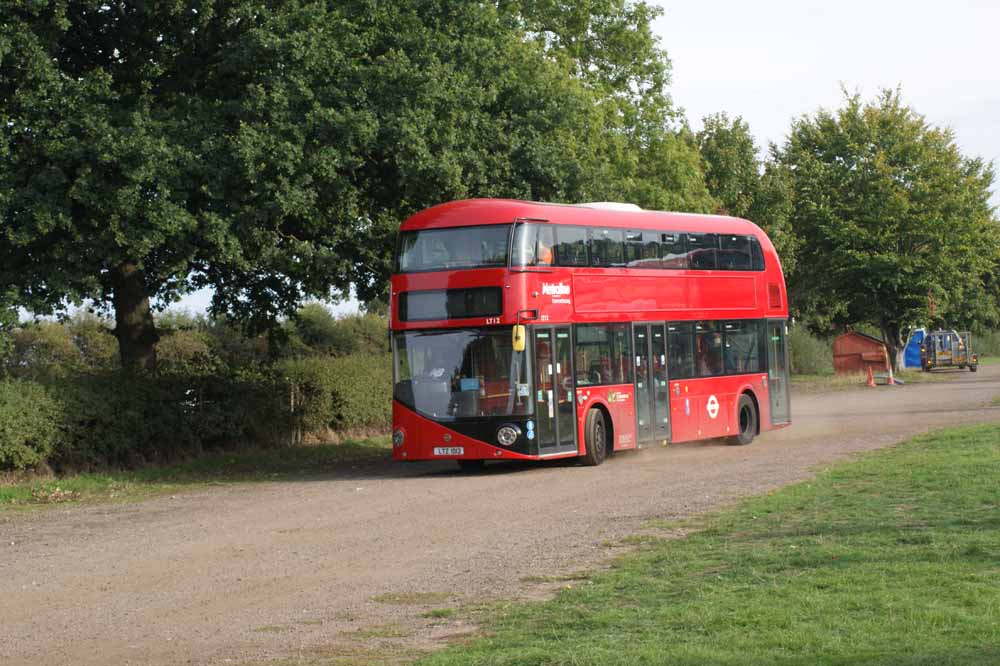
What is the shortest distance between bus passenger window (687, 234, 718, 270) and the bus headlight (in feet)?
20.5

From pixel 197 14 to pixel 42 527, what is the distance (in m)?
11.1

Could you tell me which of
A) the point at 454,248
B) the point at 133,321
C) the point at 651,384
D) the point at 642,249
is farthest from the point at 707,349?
the point at 133,321

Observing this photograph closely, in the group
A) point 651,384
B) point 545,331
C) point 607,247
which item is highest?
point 607,247

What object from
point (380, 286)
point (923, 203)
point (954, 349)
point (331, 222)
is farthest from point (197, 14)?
point (954, 349)

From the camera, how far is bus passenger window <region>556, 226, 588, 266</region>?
904 inches

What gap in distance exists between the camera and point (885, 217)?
185ft

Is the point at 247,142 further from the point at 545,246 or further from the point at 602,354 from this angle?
the point at 602,354

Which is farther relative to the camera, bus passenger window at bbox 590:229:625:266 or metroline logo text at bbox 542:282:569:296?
bus passenger window at bbox 590:229:625:266

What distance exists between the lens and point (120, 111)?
23.4 meters

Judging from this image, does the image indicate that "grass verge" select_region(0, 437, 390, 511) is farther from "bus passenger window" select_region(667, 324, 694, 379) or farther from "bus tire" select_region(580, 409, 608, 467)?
"bus passenger window" select_region(667, 324, 694, 379)

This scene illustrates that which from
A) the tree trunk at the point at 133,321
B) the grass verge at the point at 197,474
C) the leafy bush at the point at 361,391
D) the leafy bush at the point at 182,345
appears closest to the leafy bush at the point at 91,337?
the leafy bush at the point at 182,345

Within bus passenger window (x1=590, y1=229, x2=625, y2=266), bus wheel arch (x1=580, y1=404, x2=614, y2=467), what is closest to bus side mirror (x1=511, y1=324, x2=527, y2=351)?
bus wheel arch (x1=580, y1=404, x2=614, y2=467)

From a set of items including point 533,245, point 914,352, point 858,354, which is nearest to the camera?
point 533,245

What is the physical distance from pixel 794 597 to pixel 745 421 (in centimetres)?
1960
